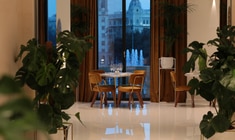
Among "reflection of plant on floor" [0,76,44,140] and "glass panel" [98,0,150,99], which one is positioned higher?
"glass panel" [98,0,150,99]

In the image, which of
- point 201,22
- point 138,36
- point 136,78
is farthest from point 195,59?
point 138,36

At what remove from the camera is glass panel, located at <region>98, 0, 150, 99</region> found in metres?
10.1

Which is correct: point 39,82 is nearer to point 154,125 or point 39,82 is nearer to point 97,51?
point 154,125

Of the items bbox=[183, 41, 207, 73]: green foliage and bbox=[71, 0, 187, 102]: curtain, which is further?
bbox=[71, 0, 187, 102]: curtain

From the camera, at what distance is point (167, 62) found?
30.8 ft

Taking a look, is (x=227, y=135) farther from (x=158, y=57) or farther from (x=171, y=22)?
(x=158, y=57)

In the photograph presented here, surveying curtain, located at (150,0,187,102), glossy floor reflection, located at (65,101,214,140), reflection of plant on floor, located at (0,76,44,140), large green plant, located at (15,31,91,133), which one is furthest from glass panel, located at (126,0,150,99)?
reflection of plant on floor, located at (0,76,44,140)

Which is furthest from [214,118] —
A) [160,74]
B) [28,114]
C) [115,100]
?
[160,74]

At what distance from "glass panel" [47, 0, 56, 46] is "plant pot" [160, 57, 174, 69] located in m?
4.83

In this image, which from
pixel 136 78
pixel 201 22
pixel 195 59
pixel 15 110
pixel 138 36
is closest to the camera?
pixel 15 110

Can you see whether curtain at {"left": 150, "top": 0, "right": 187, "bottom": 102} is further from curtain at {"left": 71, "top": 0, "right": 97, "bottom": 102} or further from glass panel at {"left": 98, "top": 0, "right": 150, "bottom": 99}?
curtain at {"left": 71, "top": 0, "right": 97, "bottom": 102}

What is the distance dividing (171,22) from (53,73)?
6138 millimetres

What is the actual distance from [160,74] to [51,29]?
5.43m

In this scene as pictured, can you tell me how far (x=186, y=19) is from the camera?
9516mm
